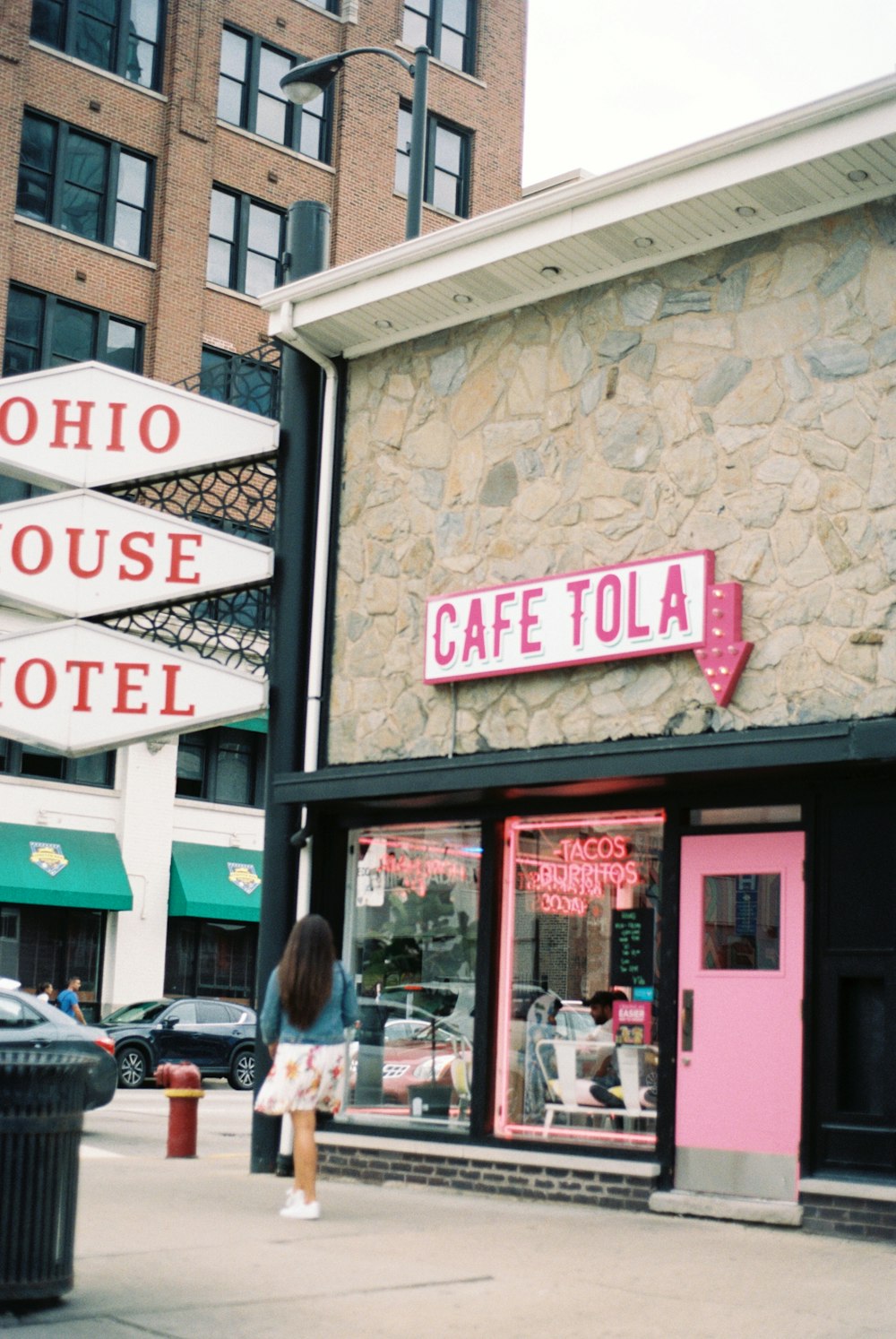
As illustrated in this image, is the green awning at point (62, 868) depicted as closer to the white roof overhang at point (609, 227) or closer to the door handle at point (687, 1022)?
the white roof overhang at point (609, 227)

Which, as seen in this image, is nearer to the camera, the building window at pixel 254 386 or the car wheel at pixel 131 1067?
the building window at pixel 254 386

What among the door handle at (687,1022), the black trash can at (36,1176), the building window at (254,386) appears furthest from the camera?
the building window at (254,386)

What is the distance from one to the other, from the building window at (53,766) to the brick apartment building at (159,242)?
0.04 meters

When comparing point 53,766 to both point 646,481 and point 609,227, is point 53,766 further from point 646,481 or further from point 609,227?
point 609,227

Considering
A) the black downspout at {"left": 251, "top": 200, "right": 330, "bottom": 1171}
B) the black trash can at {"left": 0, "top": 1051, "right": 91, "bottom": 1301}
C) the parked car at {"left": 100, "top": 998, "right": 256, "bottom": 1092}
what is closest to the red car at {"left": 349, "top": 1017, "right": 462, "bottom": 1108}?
the black downspout at {"left": 251, "top": 200, "right": 330, "bottom": 1171}

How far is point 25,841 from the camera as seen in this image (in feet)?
95.4

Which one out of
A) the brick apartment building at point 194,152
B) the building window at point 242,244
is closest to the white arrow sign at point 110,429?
the brick apartment building at point 194,152

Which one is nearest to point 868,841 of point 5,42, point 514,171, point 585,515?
point 585,515

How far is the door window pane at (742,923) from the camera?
32.8 feet

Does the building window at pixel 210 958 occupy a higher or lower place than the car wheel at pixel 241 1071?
higher

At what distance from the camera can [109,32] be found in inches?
1267

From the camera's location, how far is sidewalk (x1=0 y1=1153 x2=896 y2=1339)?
21.5ft

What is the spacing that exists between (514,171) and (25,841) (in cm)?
1907

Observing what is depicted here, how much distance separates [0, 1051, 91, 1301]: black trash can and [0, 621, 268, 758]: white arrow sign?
20.4 ft
